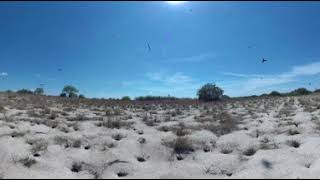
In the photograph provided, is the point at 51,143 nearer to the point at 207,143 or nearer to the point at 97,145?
the point at 97,145

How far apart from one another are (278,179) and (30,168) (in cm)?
386

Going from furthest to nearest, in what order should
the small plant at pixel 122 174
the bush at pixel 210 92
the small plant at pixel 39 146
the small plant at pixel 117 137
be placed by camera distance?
the bush at pixel 210 92 → the small plant at pixel 117 137 → the small plant at pixel 39 146 → the small plant at pixel 122 174

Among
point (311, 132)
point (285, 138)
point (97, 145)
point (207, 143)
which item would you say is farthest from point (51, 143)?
point (311, 132)

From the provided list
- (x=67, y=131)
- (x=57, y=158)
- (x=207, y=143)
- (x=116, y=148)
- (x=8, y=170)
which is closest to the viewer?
(x=8, y=170)

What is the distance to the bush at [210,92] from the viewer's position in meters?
46.0

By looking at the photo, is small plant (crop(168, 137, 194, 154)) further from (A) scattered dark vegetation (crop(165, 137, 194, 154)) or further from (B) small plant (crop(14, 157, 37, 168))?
(B) small plant (crop(14, 157, 37, 168))

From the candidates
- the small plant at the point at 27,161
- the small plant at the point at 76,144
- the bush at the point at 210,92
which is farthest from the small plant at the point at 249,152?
the bush at the point at 210,92

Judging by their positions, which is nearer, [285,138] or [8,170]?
[8,170]

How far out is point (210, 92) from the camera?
4722 cm

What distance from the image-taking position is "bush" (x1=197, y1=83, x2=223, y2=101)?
46006 mm

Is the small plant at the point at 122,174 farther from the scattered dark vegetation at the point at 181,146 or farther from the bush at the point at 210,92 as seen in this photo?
the bush at the point at 210,92

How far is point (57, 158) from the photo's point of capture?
626cm

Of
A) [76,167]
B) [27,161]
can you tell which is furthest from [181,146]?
[27,161]

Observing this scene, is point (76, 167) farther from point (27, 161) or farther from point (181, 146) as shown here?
point (181, 146)
